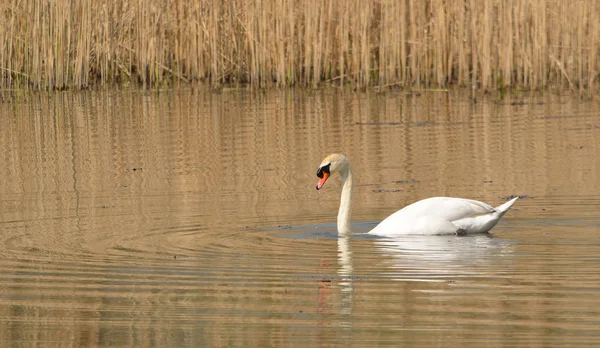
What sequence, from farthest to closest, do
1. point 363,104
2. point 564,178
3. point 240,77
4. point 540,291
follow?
point 240,77 < point 363,104 < point 564,178 < point 540,291

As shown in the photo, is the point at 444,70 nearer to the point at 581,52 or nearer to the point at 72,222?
the point at 581,52

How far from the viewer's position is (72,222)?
27.5 ft

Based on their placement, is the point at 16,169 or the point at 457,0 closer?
the point at 16,169

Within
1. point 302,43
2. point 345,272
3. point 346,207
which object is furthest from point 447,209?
point 302,43

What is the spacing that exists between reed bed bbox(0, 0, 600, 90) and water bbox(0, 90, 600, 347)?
1.00 metres

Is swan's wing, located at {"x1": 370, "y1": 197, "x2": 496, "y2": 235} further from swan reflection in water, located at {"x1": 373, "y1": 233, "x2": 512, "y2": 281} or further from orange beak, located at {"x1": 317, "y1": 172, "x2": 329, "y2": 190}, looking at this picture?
orange beak, located at {"x1": 317, "y1": 172, "x2": 329, "y2": 190}

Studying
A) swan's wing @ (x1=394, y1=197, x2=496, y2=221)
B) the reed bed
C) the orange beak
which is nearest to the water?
swan's wing @ (x1=394, y1=197, x2=496, y2=221)

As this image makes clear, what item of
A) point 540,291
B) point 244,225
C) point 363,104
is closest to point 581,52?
point 363,104

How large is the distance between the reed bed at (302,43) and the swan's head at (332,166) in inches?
318

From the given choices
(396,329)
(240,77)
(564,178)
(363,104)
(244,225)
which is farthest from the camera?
(240,77)

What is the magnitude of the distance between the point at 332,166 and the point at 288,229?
57 cm

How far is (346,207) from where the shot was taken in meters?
8.15

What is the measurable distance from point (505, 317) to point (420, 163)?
584 centimetres

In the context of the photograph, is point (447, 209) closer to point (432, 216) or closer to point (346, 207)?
point (432, 216)
